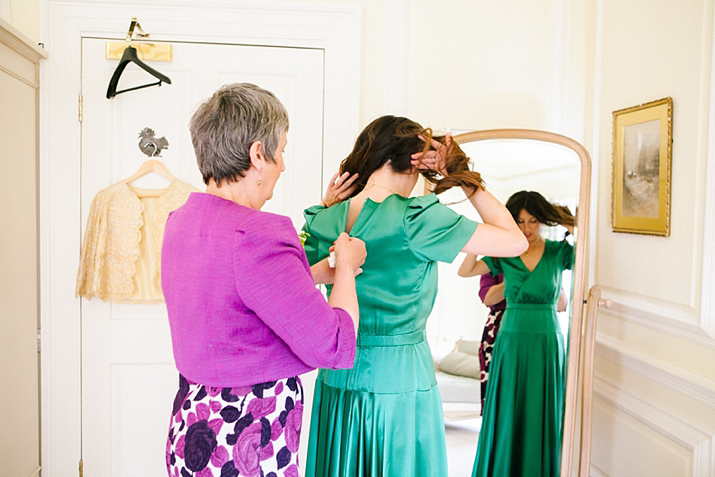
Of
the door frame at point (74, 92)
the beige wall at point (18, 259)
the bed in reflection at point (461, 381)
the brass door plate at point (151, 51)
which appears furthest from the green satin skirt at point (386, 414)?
the brass door plate at point (151, 51)

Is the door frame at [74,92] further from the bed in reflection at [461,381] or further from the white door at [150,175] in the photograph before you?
the bed in reflection at [461,381]

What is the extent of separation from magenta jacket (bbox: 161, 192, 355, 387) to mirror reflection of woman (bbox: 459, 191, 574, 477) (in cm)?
112

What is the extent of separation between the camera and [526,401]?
218 centimetres

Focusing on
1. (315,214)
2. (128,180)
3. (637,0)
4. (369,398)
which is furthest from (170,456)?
(637,0)

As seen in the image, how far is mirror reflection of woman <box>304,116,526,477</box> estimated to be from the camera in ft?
5.01

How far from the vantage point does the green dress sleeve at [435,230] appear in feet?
A: 4.81

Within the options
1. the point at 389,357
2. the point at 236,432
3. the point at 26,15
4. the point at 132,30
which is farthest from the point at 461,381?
the point at 26,15

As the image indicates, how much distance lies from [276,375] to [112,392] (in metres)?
1.61

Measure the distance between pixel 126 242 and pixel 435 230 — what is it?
5.06 feet

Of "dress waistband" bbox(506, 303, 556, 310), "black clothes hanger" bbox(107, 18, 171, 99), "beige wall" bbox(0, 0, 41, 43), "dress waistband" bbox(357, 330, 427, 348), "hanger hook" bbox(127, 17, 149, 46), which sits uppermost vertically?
"beige wall" bbox(0, 0, 41, 43)

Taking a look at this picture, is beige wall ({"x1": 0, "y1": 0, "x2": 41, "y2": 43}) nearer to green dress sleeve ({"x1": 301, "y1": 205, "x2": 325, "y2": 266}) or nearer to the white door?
the white door

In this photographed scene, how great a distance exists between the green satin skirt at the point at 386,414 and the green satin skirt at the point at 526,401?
587 mm

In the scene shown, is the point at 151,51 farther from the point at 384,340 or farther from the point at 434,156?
the point at 384,340

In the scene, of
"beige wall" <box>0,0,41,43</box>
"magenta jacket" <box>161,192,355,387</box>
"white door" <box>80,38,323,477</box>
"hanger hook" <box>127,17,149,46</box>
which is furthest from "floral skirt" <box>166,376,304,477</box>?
"beige wall" <box>0,0,41,43</box>
